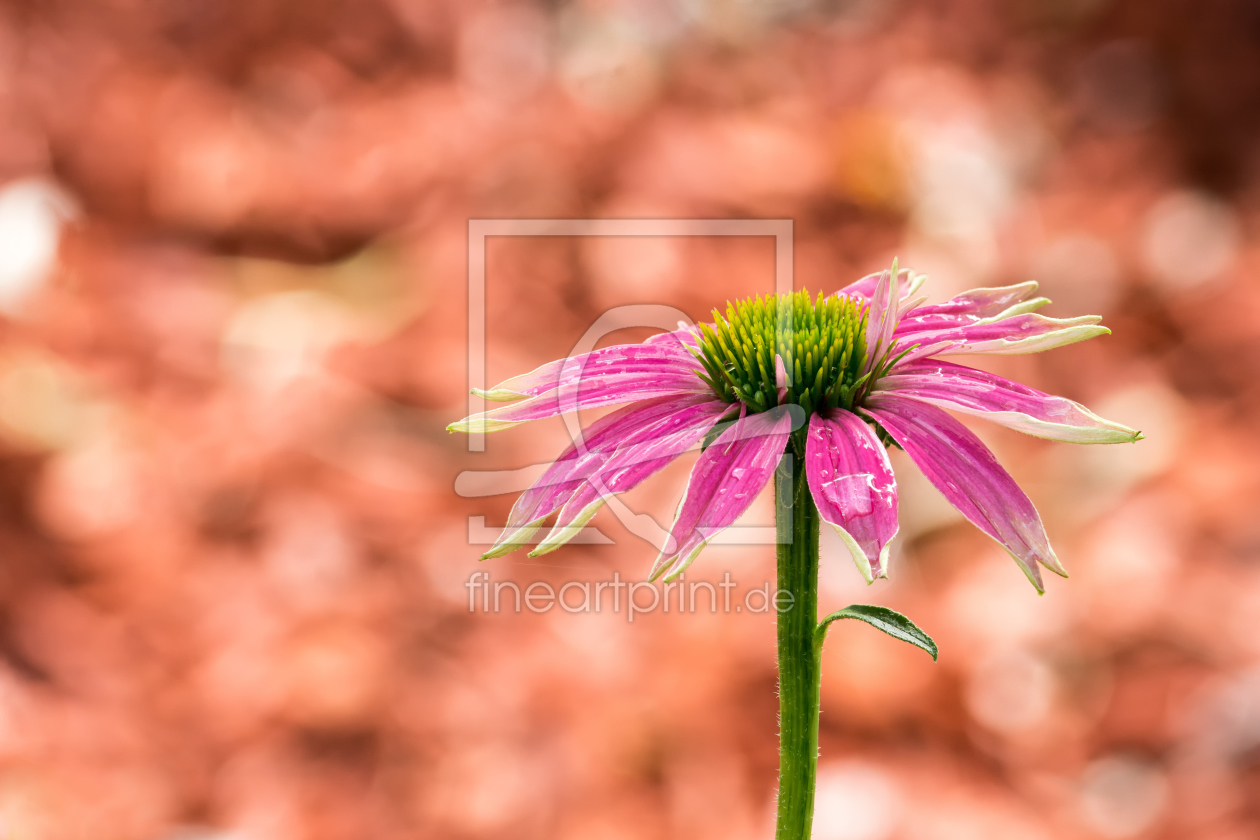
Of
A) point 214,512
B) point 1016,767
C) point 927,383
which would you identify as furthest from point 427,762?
A: point 927,383

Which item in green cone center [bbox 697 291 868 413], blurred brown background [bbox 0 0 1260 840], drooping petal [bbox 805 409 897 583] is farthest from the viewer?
blurred brown background [bbox 0 0 1260 840]

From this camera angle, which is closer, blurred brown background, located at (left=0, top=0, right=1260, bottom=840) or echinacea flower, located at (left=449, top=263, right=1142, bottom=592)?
echinacea flower, located at (left=449, top=263, right=1142, bottom=592)

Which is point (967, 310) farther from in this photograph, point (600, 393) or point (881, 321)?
point (600, 393)

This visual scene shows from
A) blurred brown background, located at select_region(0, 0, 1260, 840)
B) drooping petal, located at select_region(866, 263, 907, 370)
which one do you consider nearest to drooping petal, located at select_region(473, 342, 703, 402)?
drooping petal, located at select_region(866, 263, 907, 370)

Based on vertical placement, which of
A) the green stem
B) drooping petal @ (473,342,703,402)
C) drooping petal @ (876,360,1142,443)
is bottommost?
the green stem

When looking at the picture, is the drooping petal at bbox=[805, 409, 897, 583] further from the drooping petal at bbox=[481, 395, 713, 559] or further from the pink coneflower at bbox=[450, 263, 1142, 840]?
the drooping petal at bbox=[481, 395, 713, 559]

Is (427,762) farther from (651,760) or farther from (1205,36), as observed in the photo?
(1205,36)

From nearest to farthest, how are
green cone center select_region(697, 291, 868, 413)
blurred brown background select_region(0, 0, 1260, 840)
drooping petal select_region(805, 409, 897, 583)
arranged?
drooping petal select_region(805, 409, 897, 583) → green cone center select_region(697, 291, 868, 413) → blurred brown background select_region(0, 0, 1260, 840)

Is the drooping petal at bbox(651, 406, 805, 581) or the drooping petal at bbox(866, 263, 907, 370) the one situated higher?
the drooping petal at bbox(866, 263, 907, 370)
